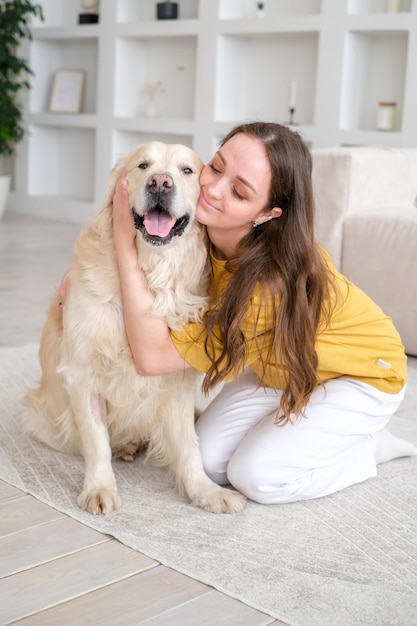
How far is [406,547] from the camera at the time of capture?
1.72m

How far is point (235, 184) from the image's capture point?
176 cm

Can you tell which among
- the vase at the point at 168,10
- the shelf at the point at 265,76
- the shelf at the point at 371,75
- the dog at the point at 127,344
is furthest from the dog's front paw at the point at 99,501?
the vase at the point at 168,10

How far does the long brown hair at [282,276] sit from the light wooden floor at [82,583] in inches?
16.8

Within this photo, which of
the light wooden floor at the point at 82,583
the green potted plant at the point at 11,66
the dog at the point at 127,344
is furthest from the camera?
the green potted plant at the point at 11,66

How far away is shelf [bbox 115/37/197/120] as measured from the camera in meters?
6.52

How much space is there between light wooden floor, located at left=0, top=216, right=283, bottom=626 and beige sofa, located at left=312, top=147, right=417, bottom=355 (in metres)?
1.97

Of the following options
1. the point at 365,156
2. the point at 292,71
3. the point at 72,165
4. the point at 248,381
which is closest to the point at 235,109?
the point at 292,71

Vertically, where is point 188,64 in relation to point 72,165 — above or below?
above

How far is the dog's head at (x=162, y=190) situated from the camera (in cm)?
167

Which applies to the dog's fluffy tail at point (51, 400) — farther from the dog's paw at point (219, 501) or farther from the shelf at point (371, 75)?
the shelf at point (371, 75)

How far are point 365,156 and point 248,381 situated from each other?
171 centimetres

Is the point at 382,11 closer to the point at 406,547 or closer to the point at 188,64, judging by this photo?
the point at 188,64

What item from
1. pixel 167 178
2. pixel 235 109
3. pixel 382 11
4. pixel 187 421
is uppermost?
pixel 382 11

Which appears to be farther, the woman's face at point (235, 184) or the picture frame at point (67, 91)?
the picture frame at point (67, 91)
